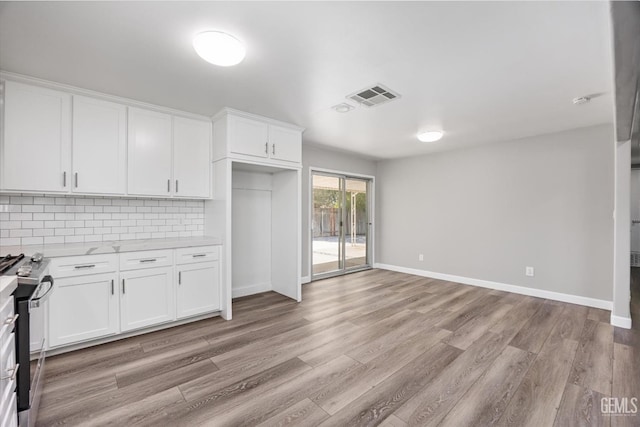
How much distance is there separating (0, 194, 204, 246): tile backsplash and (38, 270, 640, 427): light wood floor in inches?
47.0

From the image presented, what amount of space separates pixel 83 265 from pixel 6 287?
5.29 ft

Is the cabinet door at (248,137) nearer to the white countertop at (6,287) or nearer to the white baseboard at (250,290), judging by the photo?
the white baseboard at (250,290)

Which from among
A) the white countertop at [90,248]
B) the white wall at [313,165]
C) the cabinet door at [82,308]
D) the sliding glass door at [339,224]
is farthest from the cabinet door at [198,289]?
the sliding glass door at [339,224]

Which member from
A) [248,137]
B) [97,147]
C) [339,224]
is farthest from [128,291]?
[339,224]

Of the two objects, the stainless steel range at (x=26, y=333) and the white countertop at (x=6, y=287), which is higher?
the white countertop at (x=6, y=287)

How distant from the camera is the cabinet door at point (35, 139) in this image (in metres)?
2.46

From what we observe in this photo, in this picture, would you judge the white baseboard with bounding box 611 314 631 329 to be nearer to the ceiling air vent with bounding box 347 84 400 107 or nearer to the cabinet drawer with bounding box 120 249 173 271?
the ceiling air vent with bounding box 347 84 400 107

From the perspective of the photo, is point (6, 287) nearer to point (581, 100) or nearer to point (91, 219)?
point (91, 219)

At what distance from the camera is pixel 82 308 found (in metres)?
2.56

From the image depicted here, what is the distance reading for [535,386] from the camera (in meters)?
2.08

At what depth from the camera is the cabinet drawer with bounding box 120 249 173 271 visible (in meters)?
2.79

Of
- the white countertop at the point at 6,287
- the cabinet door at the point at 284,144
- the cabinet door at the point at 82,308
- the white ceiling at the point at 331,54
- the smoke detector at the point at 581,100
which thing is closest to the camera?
the white countertop at the point at 6,287

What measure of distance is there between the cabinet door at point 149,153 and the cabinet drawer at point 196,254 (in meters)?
0.71

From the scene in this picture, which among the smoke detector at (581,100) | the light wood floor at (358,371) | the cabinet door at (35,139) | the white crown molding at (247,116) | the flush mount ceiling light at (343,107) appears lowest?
the light wood floor at (358,371)
